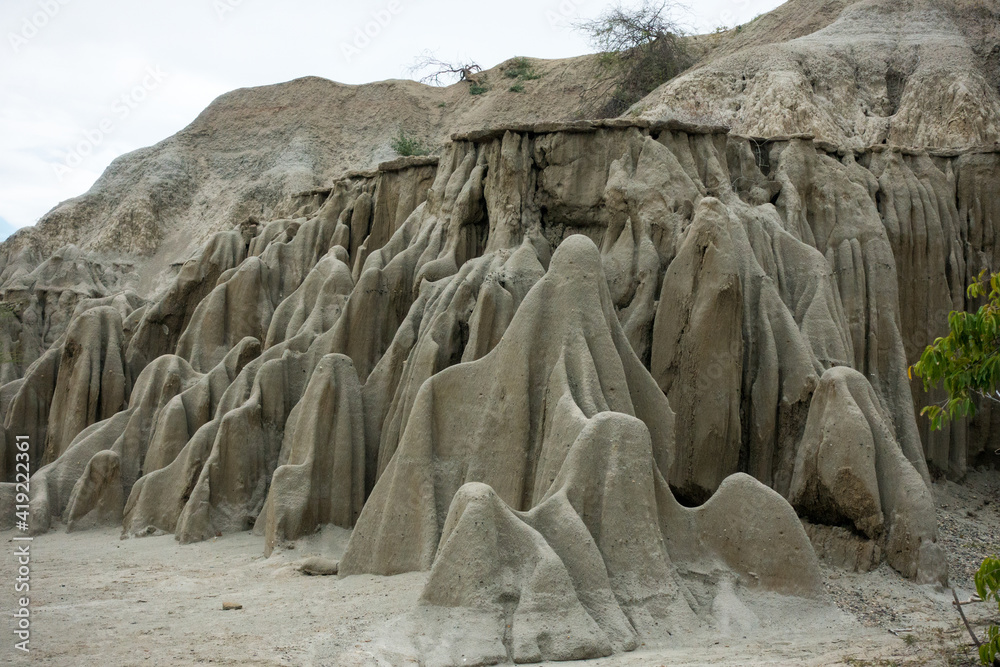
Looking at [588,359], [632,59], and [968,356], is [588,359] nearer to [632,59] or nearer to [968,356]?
[968,356]

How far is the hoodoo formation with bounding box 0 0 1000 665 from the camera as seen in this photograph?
8945 millimetres

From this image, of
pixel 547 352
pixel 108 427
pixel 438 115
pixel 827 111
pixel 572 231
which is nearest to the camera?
pixel 547 352

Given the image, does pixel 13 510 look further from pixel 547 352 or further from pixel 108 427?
pixel 547 352

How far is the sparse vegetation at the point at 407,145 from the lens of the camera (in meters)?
31.0

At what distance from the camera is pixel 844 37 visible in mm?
23500

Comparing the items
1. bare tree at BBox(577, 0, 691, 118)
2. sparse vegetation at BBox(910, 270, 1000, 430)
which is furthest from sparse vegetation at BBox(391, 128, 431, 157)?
sparse vegetation at BBox(910, 270, 1000, 430)

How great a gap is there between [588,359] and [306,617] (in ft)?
12.9

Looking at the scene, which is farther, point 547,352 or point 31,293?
point 31,293

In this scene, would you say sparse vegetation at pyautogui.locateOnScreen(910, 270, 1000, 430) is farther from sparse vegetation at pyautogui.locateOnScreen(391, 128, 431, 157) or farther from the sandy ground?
sparse vegetation at pyautogui.locateOnScreen(391, 128, 431, 157)

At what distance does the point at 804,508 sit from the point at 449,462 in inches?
162

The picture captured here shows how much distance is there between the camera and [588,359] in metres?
10.5

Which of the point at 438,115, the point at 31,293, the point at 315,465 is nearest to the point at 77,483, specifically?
the point at 315,465
